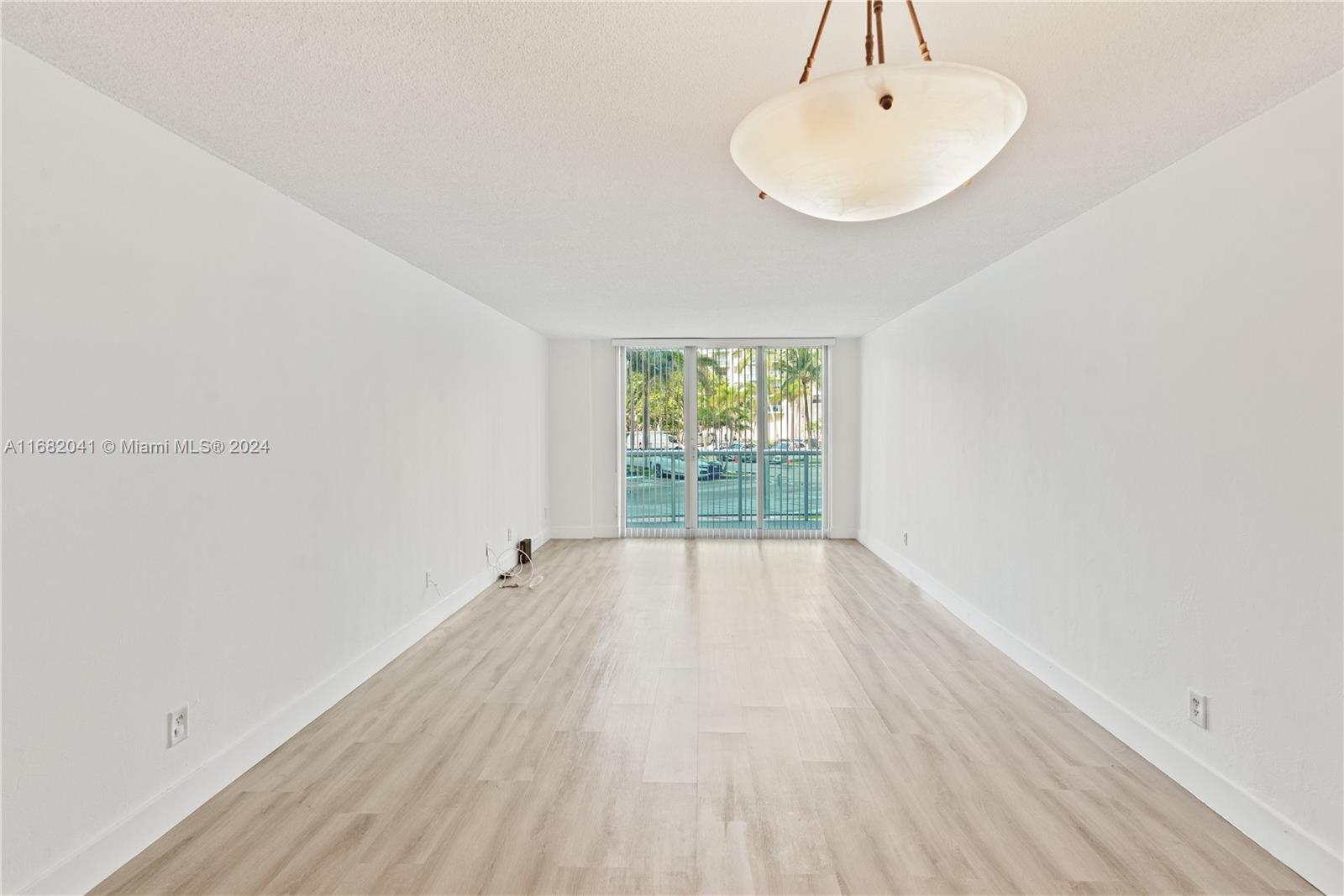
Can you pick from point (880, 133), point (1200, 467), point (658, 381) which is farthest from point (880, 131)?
point (658, 381)

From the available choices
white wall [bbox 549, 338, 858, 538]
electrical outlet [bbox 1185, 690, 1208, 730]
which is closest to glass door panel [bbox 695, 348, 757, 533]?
white wall [bbox 549, 338, 858, 538]

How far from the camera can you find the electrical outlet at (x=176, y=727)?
7.32ft

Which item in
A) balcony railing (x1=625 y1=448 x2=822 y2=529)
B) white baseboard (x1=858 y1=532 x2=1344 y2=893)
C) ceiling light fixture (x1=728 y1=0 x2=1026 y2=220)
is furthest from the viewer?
balcony railing (x1=625 y1=448 x2=822 y2=529)

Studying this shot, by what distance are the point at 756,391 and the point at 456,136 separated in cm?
580

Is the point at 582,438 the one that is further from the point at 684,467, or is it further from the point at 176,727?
the point at 176,727

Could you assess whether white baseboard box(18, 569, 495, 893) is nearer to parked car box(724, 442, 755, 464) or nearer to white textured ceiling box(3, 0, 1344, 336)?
white textured ceiling box(3, 0, 1344, 336)

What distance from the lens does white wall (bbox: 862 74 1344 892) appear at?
199cm

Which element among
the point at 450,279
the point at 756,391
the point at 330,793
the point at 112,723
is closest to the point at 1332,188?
the point at 330,793

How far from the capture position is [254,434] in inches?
106

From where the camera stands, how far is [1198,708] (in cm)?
244

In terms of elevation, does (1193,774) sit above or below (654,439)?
below

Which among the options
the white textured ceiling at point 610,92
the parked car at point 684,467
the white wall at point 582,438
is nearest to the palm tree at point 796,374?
the parked car at point 684,467

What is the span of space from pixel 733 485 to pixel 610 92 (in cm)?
617

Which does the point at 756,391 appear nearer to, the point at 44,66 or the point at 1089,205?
the point at 1089,205
